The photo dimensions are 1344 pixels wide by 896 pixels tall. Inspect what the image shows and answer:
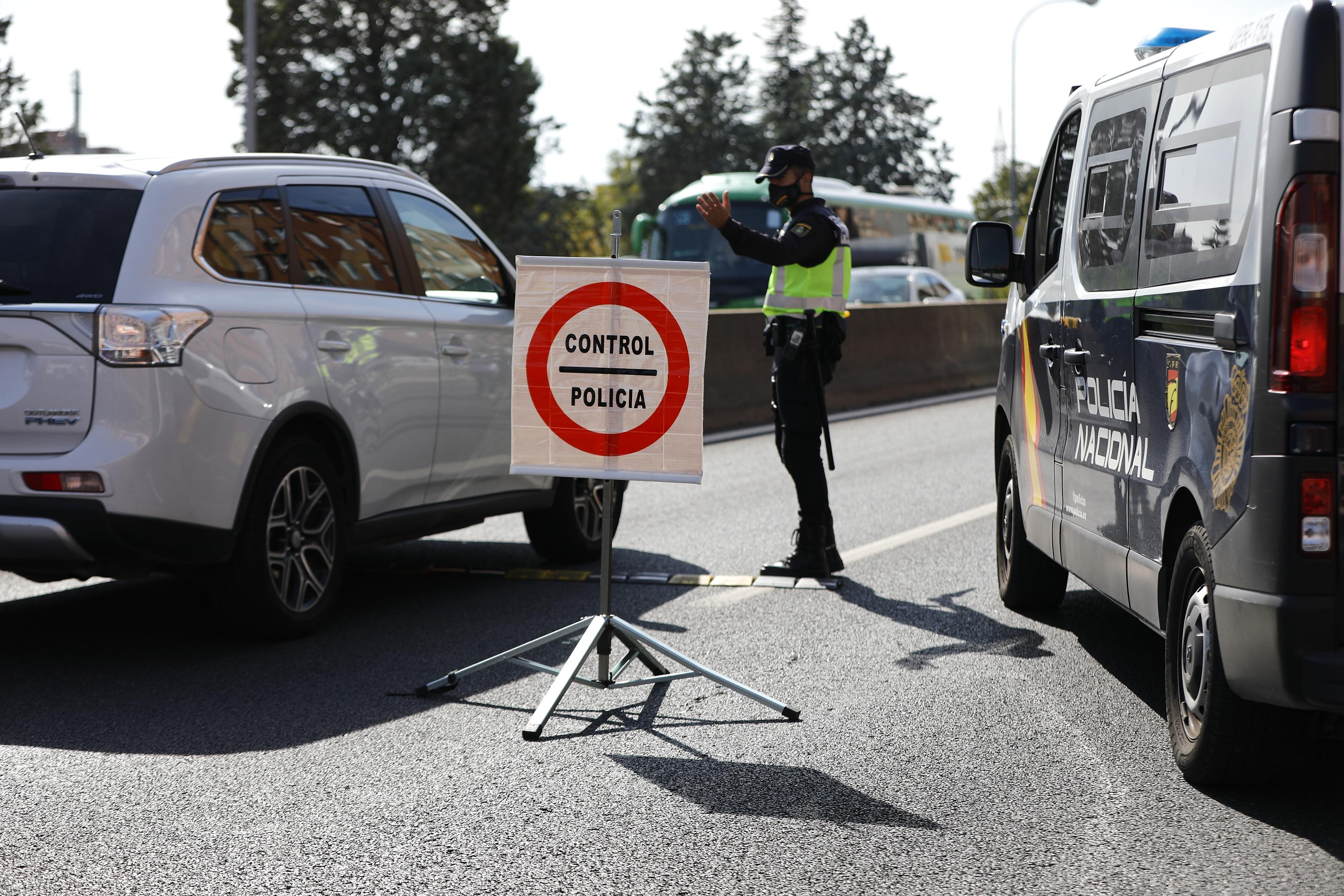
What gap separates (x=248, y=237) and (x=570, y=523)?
263 cm

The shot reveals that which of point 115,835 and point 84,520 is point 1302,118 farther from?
point 84,520

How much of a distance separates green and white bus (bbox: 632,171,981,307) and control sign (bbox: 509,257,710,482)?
1315 cm

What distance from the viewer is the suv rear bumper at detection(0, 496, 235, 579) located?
19.2ft

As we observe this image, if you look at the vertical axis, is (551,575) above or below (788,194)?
below

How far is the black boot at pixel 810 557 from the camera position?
26.5ft

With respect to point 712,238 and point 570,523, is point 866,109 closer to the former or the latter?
point 712,238

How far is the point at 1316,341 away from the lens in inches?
154

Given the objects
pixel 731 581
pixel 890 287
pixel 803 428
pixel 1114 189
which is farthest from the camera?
pixel 890 287

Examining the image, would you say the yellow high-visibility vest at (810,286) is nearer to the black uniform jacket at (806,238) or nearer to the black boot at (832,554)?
the black uniform jacket at (806,238)

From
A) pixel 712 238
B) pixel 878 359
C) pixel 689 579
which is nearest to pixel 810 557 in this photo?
pixel 689 579

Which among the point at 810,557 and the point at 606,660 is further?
the point at 810,557

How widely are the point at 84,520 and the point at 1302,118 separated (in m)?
4.18

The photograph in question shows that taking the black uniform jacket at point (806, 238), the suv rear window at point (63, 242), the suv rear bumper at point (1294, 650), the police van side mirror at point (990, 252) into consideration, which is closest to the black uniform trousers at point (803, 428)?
the black uniform jacket at point (806, 238)

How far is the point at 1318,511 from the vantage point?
3922 millimetres
